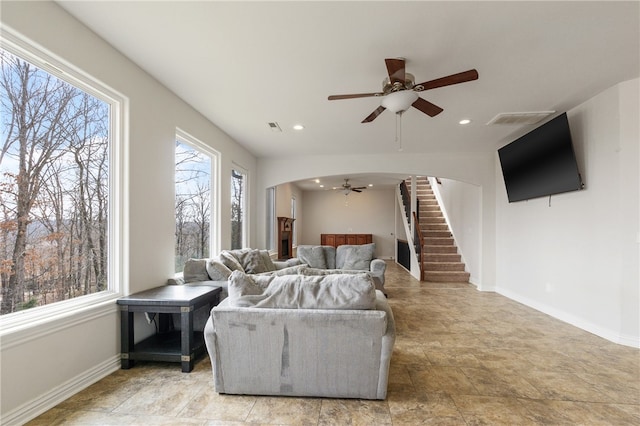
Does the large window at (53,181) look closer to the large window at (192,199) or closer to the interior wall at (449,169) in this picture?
the large window at (192,199)

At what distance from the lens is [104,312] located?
7.97 ft

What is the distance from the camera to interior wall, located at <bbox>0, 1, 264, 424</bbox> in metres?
1.84

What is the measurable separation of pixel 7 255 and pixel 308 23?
2482 millimetres

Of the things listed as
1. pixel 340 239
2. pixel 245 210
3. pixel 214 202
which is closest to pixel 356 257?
pixel 245 210

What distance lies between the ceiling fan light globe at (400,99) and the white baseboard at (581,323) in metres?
3.39

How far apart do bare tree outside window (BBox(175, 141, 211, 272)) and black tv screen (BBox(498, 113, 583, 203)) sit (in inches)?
185

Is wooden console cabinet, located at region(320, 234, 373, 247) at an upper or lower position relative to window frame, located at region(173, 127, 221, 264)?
lower

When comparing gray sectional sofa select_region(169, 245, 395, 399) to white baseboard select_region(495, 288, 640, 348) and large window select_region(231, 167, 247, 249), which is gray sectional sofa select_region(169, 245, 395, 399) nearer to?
white baseboard select_region(495, 288, 640, 348)

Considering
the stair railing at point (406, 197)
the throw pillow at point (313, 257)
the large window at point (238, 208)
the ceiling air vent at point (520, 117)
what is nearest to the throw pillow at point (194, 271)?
the large window at point (238, 208)

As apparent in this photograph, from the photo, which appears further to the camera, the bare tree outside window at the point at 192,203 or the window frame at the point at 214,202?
the window frame at the point at 214,202

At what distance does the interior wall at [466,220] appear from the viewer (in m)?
6.23

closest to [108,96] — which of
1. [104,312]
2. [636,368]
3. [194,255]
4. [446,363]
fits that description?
[104,312]

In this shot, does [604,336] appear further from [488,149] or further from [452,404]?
[488,149]

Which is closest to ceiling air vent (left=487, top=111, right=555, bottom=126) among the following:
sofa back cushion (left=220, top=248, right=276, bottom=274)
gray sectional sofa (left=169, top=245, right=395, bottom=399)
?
gray sectional sofa (left=169, top=245, right=395, bottom=399)
